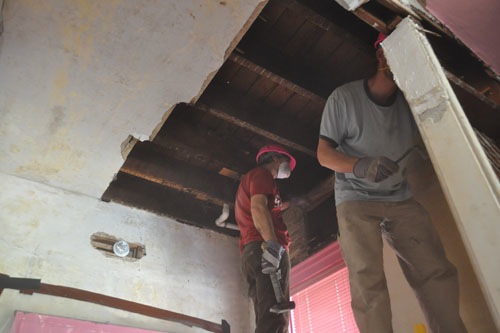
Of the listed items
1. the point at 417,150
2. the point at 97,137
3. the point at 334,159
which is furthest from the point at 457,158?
the point at 97,137

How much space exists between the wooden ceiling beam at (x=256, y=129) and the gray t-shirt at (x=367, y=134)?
764 millimetres

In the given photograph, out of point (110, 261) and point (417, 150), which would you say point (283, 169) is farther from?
point (110, 261)

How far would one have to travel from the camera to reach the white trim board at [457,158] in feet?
3.88

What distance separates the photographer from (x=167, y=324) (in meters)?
2.99

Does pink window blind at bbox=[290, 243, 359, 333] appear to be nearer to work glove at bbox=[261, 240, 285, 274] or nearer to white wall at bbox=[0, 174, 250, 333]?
white wall at bbox=[0, 174, 250, 333]

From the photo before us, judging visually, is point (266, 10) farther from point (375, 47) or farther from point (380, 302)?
point (380, 302)

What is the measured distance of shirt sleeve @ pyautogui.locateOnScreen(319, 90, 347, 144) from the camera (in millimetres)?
2201

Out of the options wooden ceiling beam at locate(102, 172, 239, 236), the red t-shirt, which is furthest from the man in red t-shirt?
wooden ceiling beam at locate(102, 172, 239, 236)

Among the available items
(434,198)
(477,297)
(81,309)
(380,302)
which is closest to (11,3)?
(81,309)

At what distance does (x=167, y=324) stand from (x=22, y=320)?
917 millimetres

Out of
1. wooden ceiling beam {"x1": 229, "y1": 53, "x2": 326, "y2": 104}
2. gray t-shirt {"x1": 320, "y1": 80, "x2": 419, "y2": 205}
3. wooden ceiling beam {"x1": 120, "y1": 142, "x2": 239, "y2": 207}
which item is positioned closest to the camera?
gray t-shirt {"x1": 320, "y1": 80, "x2": 419, "y2": 205}

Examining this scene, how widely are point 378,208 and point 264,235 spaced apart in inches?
29.2

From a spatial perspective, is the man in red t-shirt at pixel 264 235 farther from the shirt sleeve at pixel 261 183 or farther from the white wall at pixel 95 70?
the white wall at pixel 95 70

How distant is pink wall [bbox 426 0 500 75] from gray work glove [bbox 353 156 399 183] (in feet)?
2.63
